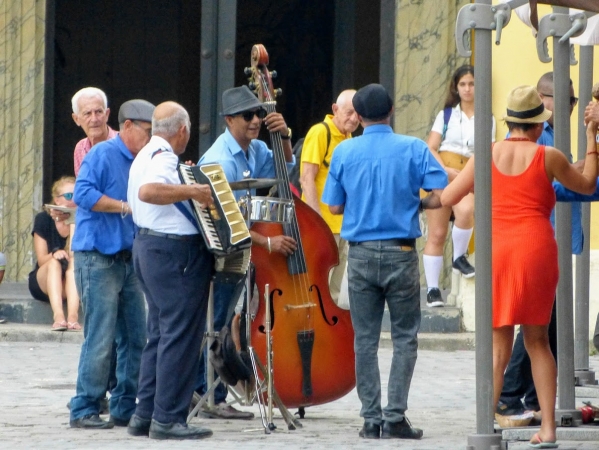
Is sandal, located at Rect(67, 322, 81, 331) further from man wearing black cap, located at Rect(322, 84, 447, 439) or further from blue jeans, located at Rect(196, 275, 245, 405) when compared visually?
man wearing black cap, located at Rect(322, 84, 447, 439)

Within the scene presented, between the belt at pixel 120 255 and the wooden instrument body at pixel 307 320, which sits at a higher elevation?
the belt at pixel 120 255

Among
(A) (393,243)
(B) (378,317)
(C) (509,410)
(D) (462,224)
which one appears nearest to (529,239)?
(A) (393,243)

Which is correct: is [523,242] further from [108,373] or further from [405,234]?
[108,373]

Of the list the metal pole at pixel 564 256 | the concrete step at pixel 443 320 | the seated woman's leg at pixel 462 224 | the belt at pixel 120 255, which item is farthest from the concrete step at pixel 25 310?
the metal pole at pixel 564 256

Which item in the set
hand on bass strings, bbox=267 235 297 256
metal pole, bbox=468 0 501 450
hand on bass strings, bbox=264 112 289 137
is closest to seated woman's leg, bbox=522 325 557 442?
metal pole, bbox=468 0 501 450

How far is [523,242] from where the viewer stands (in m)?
6.76

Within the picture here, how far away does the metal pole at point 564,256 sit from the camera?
734cm

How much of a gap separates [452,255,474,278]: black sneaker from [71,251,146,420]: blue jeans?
12.6 ft

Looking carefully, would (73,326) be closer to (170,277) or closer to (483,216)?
(170,277)

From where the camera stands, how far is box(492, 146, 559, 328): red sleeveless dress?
675 cm

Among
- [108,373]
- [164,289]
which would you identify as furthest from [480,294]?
[108,373]

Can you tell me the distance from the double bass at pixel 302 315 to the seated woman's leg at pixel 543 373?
1.30m

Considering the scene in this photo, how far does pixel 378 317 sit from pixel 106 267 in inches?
55.9

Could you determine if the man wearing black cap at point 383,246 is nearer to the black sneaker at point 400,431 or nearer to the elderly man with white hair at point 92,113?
the black sneaker at point 400,431
